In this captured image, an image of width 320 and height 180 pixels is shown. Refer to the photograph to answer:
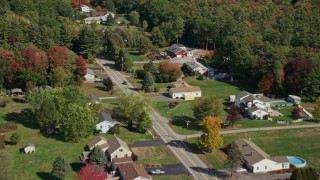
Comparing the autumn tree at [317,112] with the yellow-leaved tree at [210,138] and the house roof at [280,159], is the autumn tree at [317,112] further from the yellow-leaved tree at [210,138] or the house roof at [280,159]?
the yellow-leaved tree at [210,138]

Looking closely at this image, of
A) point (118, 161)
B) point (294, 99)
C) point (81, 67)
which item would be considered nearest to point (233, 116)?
point (294, 99)

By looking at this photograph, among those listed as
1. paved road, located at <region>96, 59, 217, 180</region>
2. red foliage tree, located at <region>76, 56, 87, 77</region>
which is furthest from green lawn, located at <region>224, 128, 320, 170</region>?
red foliage tree, located at <region>76, 56, 87, 77</region>

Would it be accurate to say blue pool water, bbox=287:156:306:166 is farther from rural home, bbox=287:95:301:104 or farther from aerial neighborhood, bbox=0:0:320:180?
rural home, bbox=287:95:301:104

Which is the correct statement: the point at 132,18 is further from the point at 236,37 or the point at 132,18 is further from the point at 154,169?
the point at 154,169

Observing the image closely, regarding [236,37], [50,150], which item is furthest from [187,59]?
[50,150]

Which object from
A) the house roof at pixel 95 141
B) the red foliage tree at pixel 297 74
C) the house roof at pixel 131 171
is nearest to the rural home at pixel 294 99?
the red foliage tree at pixel 297 74

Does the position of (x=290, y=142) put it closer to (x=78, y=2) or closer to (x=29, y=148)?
(x=29, y=148)
